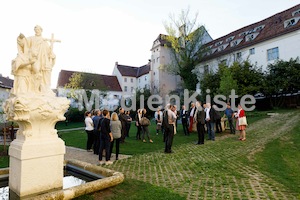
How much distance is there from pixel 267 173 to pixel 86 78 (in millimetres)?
36541

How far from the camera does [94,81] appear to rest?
129ft

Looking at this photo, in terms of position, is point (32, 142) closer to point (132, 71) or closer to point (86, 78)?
point (86, 78)

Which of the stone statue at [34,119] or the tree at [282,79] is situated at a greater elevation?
the tree at [282,79]

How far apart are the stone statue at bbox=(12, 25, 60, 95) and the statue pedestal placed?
427mm

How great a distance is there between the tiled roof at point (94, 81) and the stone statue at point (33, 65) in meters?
33.9

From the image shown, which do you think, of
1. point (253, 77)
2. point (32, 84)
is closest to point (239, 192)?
point (32, 84)

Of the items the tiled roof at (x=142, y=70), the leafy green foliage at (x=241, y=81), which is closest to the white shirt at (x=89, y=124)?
the leafy green foliage at (x=241, y=81)

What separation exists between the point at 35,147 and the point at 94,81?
36093 mm

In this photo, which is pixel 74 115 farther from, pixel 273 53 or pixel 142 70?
pixel 273 53

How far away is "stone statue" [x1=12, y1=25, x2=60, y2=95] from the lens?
4613mm

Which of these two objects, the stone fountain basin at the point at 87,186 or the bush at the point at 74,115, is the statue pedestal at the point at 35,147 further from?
the bush at the point at 74,115

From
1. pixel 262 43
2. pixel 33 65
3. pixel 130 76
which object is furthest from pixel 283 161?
pixel 130 76

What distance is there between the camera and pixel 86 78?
39.2 metres

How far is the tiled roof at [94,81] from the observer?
38.9 metres
